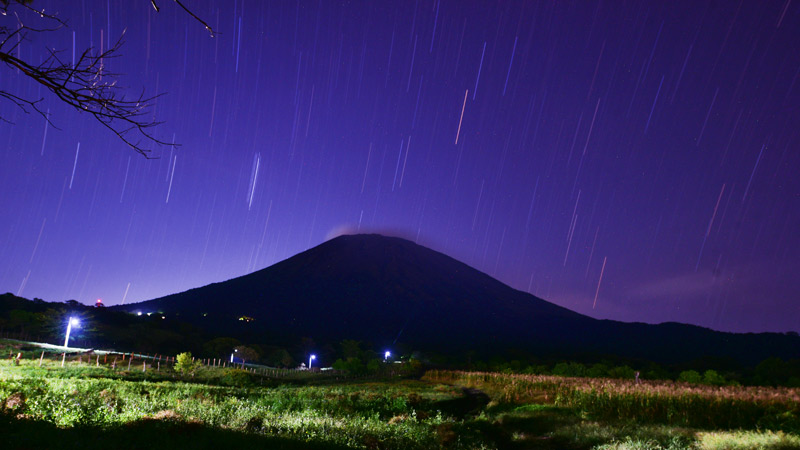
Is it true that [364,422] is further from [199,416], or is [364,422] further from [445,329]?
[445,329]

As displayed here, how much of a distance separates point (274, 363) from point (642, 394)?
64284 millimetres

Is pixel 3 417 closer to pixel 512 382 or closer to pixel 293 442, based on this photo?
→ pixel 293 442

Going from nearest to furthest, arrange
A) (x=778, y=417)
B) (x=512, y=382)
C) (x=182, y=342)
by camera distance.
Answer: (x=778, y=417) → (x=512, y=382) → (x=182, y=342)

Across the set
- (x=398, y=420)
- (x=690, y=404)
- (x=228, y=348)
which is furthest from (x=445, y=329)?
(x=398, y=420)

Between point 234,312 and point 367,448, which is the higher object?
point 367,448

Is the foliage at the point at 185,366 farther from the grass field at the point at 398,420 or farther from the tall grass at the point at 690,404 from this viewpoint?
the tall grass at the point at 690,404

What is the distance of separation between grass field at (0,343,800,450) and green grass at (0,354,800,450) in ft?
0.10

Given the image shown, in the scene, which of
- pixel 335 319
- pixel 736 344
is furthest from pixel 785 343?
pixel 335 319

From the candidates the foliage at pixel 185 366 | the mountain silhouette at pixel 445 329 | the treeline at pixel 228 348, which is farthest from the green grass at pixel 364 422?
the mountain silhouette at pixel 445 329

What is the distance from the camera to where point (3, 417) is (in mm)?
8109

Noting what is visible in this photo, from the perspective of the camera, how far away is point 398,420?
12.9 m

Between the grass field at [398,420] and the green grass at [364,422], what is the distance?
3 centimetres

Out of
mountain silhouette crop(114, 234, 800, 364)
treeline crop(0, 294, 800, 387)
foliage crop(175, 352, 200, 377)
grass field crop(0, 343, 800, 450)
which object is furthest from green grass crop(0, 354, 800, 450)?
mountain silhouette crop(114, 234, 800, 364)

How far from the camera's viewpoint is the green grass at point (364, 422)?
7676 millimetres
